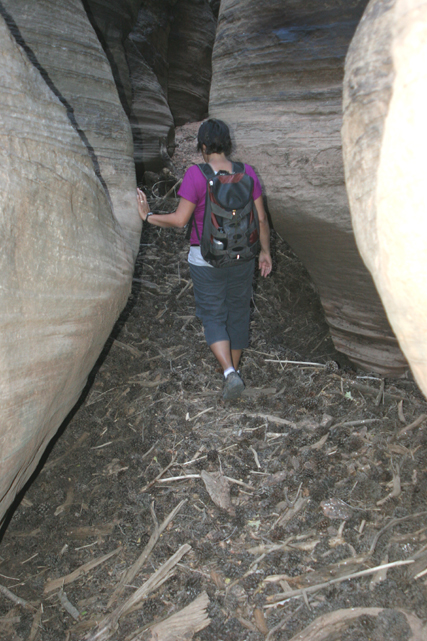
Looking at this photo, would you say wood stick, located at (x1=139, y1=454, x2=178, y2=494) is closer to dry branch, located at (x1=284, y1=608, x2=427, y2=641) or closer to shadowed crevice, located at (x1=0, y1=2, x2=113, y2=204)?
dry branch, located at (x1=284, y1=608, x2=427, y2=641)

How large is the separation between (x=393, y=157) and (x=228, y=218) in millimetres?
1454

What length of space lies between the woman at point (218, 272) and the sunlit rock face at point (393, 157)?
52.2 inches

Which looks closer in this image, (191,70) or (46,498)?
(46,498)

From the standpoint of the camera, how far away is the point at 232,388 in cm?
282

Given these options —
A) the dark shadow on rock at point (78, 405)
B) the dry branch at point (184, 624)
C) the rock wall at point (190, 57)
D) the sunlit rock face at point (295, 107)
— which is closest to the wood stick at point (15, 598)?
the dark shadow on rock at point (78, 405)

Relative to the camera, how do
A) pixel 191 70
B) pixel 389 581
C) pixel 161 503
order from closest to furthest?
pixel 389 581
pixel 161 503
pixel 191 70

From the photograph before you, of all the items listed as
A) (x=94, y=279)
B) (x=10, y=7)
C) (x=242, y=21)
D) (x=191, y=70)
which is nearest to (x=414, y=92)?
(x=94, y=279)

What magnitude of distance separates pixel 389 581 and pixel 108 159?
85.3 inches

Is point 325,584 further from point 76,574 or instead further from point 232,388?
point 232,388

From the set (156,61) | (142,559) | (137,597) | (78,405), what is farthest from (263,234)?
(156,61)

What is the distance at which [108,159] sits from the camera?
2.47 meters

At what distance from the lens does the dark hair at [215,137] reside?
2.49 m

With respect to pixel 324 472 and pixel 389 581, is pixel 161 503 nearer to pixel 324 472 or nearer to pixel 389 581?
pixel 324 472

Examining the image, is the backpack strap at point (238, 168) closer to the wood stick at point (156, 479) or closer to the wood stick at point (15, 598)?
the wood stick at point (156, 479)
